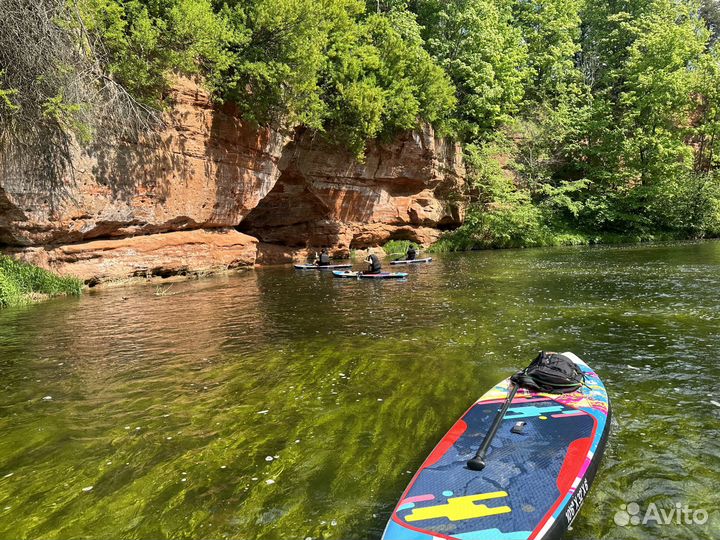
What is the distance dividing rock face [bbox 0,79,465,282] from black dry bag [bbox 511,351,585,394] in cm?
1685

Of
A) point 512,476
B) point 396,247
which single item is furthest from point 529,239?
point 512,476

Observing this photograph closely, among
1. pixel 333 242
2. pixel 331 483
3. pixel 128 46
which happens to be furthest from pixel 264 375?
pixel 333 242

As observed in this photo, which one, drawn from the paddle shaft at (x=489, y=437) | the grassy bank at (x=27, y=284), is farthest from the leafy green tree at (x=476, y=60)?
the paddle shaft at (x=489, y=437)

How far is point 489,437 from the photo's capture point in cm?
424

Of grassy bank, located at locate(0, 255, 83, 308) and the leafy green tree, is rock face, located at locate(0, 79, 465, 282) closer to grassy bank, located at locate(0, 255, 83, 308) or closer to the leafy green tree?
grassy bank, located at locate(0, 255, 83, 308)

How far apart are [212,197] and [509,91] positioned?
2426 centimetres

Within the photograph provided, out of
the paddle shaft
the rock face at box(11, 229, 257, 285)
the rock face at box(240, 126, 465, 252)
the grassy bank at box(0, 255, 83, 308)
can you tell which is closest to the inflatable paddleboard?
the rock face at box(11, 229, 257, 285)

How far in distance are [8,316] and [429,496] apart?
13.4 metres

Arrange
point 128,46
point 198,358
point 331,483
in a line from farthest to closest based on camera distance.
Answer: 1. point 128,46
2. point 198,358
3. point 331,483

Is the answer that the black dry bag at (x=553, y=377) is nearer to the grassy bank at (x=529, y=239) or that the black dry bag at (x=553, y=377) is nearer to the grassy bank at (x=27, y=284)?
the grassy bank at (x=27, y=284)

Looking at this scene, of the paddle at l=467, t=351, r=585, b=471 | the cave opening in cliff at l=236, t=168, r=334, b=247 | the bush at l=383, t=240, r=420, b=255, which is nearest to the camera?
the paddle at l=467, t=351, r=585, b=471

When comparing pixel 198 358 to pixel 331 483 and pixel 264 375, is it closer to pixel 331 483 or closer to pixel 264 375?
pixel 264 375

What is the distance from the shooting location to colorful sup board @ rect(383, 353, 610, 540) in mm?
3127

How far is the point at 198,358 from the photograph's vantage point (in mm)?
7910
